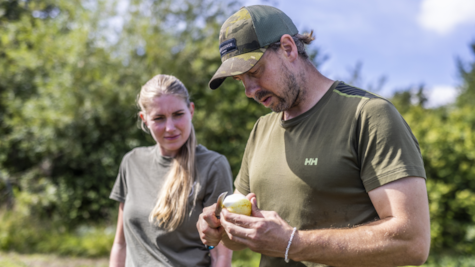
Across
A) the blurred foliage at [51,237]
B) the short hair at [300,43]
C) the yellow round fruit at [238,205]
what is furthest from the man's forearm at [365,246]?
the blurred foliage at [51,237]

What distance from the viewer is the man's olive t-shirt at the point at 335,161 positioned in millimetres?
1562

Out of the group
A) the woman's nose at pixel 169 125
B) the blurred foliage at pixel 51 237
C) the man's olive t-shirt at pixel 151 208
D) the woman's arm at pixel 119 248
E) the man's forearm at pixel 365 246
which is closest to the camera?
the man's forearm at pixel 365 246

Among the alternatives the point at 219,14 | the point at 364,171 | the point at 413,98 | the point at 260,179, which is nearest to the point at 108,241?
the point at 219,14

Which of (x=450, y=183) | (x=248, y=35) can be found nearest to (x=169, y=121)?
(x=248, y=35)

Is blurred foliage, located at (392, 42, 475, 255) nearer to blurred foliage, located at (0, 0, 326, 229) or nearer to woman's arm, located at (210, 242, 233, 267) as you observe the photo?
blurred foliage, located at (0, 0, 326, 229)

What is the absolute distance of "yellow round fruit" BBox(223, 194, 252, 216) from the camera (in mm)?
1796

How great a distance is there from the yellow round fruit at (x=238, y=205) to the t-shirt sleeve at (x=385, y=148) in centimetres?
55

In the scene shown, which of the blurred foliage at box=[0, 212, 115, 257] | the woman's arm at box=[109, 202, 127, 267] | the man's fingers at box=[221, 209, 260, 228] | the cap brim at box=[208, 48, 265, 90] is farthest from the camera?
the blurred foliage at box=[0, 212, 115, 257]

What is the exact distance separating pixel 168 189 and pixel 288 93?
3.70 feet

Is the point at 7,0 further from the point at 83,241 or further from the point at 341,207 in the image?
the point at 341,207

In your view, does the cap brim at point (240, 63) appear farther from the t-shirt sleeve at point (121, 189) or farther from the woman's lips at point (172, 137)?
the t-shirt sleeve at point (121, 189)

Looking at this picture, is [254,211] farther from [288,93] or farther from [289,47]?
[289,47]

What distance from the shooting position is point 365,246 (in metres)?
1.52

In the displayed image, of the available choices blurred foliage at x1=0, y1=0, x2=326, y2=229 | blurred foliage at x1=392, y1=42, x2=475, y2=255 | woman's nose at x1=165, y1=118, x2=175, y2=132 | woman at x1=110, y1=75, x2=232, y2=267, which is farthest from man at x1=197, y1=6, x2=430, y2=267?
blurred foliage at x1=392, y1=42, x2=475, y2=255
